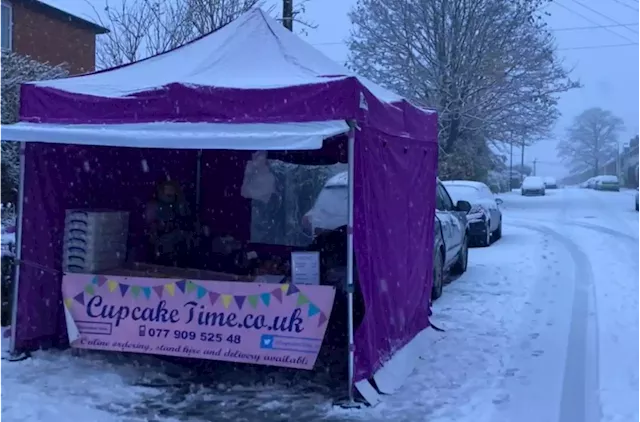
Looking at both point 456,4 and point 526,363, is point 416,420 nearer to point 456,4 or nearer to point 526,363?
point 526,363

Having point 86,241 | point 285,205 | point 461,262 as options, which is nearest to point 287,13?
point 461,262

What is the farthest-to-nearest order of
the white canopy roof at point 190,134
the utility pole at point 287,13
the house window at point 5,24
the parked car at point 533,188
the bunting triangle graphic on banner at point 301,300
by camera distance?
1. the parked car at point 533,188
2. the house window at point 5,24
3. the utility pole at point 287,13
4. the bunting triangle graphic on banner at point 301,300
5. the white canopy roof at point 190,134

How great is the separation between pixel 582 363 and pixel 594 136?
10331 cm

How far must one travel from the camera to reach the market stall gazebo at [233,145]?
6422 millimetres

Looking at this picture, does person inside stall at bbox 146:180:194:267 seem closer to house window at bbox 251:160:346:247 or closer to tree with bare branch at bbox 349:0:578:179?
house window at bbox 251:160:346:247

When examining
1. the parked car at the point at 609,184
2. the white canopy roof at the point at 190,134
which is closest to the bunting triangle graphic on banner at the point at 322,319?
the white canopy roof at the point at 190,134

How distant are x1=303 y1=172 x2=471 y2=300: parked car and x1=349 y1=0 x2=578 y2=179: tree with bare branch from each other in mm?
19568

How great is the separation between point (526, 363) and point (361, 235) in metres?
2.43

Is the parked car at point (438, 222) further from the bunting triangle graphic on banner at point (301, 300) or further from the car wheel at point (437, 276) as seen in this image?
the bunting triangle graphic on banner at point (301, 300)

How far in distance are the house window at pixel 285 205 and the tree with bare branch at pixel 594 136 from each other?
99316 millimetres

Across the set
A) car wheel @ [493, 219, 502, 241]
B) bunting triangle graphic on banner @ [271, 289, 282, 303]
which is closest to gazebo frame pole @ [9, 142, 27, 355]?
bunting triangle graphic on banner @ [271, 289, 282, 303]

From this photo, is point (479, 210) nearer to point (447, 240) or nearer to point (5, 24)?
point (447, 240)

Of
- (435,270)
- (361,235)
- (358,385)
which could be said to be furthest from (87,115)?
(435,270)

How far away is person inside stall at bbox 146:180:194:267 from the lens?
29.3 feet
